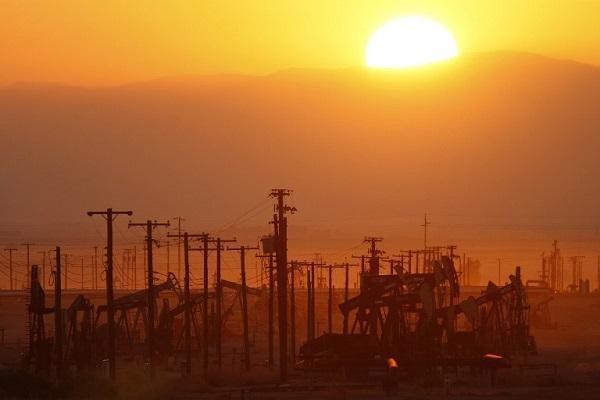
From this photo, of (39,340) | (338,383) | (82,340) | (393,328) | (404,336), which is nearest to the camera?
(338,383)

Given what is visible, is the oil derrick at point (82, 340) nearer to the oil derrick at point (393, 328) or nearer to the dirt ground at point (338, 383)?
the dirt ground at point (338, 383)

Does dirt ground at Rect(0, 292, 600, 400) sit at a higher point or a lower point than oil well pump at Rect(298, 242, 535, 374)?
lower

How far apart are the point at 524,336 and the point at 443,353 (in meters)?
7.77

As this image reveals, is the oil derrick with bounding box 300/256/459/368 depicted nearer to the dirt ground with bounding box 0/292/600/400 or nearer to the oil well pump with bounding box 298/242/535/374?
the oil well pump with bounding box 298/242/535/374

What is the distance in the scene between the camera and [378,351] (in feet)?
153

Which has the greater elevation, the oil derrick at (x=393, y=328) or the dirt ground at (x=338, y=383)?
the oil derrick at (x=393, y=328)

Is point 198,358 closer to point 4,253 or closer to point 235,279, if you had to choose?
point 235,279

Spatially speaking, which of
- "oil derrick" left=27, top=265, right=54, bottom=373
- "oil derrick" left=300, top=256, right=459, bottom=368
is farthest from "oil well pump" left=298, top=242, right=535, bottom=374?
"oil derrick" left=27, top=265, right=54, bottom=373

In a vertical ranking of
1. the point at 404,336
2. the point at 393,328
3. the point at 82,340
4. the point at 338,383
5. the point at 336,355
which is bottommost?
the point at 338,383

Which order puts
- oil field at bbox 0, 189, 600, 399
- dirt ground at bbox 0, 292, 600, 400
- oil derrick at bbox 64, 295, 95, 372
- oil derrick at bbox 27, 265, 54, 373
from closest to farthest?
dirt ground at bbox 0, 292, 600, 400
oil field at bbox 0, 189, 600, 399
oil derrick at bbox 27, 265, 54, 373
oil derrick at bbox 64, 295, 95, 372

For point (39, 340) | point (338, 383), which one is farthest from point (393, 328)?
point (39, 340)

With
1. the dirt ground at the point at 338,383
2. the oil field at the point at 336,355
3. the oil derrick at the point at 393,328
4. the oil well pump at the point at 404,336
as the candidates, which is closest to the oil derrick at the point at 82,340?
the oil field at the point at 336,355

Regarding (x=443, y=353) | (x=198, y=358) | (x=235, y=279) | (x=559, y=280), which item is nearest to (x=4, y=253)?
(x=235, y=279)

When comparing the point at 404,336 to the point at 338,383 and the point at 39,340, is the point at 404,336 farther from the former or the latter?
the point at 39,340
